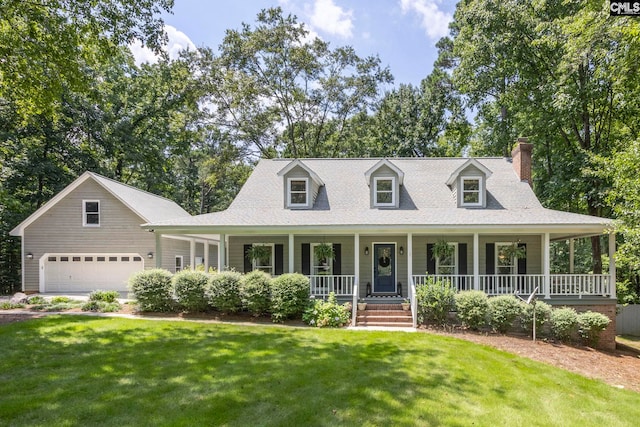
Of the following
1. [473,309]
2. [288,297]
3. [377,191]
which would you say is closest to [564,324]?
[473,309]

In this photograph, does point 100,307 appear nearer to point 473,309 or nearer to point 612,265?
point 473,309

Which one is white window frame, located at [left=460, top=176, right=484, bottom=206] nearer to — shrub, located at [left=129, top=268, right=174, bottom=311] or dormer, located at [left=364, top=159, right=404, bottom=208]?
dormer, located at [left=364, top=159, right=404, bottom=208]

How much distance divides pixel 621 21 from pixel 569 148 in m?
10.4

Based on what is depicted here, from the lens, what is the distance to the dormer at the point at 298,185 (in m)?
14.6

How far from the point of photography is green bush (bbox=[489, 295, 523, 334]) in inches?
413

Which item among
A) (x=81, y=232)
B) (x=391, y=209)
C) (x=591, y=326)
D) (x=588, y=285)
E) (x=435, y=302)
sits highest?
(x=391, y=209)

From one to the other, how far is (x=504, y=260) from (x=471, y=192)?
294cm

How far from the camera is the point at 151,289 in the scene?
1180 centimetres

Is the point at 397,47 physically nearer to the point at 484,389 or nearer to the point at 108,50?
the point at 108,50

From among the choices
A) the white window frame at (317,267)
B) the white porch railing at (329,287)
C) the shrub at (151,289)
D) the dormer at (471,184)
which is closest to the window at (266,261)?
the white window frame at (317,267)

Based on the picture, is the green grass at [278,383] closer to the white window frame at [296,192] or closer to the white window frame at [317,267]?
the white window frame at [317,267]

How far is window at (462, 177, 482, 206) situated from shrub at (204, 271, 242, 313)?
9165 mm

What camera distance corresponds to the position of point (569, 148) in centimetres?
1853

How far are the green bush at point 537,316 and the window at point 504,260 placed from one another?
3.58m
